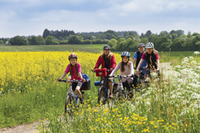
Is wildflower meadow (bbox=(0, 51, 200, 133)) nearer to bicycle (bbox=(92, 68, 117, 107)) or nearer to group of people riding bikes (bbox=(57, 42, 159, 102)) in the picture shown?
bicycle (bbox=(92, 68, 117, 107))

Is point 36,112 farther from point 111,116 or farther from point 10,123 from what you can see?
point 111,116

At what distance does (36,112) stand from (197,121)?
530 cm

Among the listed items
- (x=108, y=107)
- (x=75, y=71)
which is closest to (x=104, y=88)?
(x=75, y=71)

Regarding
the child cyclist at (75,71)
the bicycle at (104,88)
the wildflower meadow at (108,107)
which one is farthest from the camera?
the bicycle at (104,88)

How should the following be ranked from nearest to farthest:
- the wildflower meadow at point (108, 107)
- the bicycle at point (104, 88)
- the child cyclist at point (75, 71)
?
1. the wildflower meadow at point (108, 107)
2. the child cyclist at point (75, 71)
3. the bicycle at point (104, 88)

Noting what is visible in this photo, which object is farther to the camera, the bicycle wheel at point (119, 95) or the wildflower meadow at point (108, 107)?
the bicycle wheel at point (119, 95)

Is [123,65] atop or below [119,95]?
atop

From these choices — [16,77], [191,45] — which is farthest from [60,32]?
[16,77]

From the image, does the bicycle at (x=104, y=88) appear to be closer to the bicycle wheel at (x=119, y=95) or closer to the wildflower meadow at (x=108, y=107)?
the wildflower meadow at (x=108, y=107)

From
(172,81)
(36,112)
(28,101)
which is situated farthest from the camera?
(28,101)

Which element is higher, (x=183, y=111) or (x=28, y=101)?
(x=183, y=111)

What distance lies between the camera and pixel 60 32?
173 meters

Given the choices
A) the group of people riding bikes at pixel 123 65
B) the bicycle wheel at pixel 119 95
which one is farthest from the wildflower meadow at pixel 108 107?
the group of people riding bikes at pixel 123 65

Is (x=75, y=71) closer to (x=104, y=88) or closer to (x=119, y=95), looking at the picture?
(x=104, y=88)
